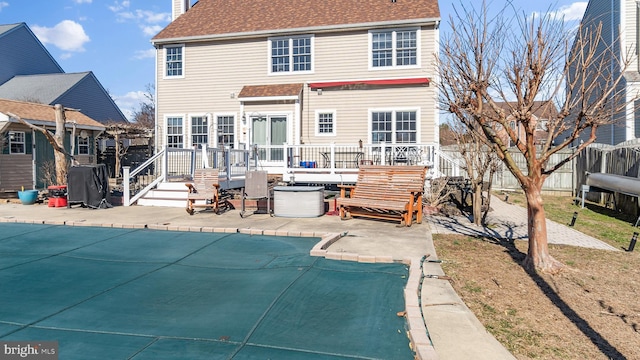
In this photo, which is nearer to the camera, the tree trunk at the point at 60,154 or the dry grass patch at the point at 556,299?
A: the dry grass patch at the point at 556,299

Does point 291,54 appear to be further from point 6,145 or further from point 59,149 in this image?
point 6,145

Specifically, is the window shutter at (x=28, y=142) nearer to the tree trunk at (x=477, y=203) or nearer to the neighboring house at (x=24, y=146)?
the neighboring house at (x=24, y=146)

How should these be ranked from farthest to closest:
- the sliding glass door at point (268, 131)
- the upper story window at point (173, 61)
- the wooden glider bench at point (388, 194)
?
the upper story window at point (173, 61) → the sliding glass door at point (268, 131) → the wooden glider bench at point (388, 194)

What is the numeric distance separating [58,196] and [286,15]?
36.5 feet

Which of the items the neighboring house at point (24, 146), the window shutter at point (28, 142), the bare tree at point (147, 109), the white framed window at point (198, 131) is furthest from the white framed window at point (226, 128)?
the bare tree at point (147, 109)

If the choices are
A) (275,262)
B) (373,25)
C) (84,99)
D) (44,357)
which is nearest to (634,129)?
(373,25)

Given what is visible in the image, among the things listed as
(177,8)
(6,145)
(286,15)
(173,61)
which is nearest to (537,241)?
(286,15)

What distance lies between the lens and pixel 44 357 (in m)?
3.07

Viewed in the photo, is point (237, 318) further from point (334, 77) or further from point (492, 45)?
point (334, 77)

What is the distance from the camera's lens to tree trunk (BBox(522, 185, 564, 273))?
546 centimetres

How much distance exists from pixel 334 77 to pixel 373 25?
7.92 ft

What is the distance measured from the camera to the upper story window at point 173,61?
17.3 m

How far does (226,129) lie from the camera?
1659 centimetres

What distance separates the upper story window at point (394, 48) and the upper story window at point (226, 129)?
20.5ft
